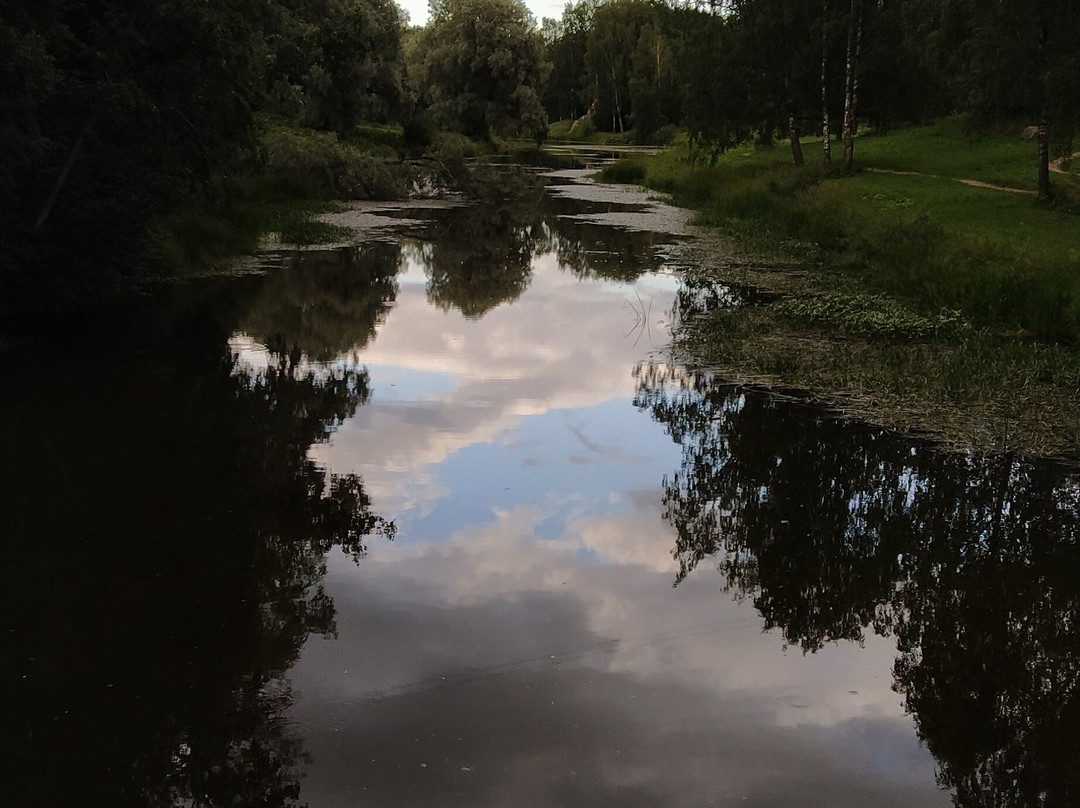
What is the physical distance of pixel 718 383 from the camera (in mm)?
11945

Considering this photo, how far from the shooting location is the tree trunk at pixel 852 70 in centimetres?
3512

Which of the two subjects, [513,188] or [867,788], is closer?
[867,788]

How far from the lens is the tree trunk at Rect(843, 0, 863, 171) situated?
115ft

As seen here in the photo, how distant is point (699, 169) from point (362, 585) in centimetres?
3638

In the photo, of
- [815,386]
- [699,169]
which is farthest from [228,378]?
[699,169]

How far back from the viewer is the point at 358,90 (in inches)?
1847

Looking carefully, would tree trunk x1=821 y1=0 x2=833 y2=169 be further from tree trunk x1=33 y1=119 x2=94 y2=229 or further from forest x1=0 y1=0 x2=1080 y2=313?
tree trunk x1=33 y1=119 x2=94 y2=229

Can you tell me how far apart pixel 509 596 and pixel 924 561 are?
3172 mm

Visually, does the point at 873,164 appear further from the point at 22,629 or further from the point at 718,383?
the point at 22,629

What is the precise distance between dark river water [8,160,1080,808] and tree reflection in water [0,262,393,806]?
0.08 ft

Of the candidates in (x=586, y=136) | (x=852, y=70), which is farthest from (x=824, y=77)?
(x=586, y=136)

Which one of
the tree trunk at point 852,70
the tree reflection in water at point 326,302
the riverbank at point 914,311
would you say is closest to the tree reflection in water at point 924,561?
the riverbank at point 914,311

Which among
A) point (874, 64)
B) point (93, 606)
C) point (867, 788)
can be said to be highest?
point (874, 64)

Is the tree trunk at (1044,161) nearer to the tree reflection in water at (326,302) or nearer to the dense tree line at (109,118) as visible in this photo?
the tree reflection in water at (326,302)
